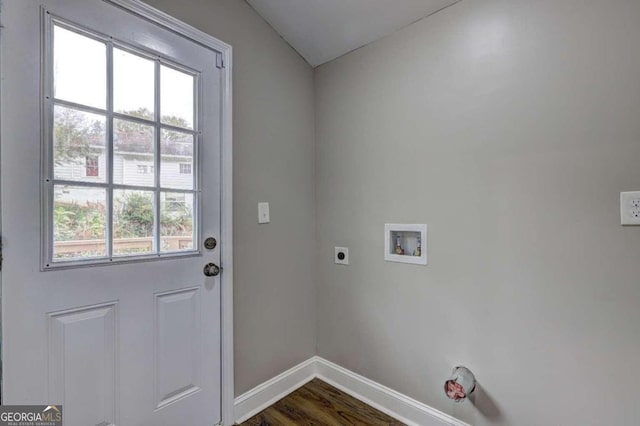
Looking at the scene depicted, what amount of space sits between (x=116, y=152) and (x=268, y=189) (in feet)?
2.63

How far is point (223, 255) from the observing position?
1595 mm

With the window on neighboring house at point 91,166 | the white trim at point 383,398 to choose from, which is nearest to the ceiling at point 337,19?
the window on neighboring house at point 91,166

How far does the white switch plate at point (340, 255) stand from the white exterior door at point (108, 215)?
0.78 metres

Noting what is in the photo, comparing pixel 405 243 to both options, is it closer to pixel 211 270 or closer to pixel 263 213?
pixel 263 213

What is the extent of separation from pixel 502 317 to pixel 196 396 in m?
1.53

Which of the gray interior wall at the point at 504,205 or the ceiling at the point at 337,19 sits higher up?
the ceiling at the point at 337,19

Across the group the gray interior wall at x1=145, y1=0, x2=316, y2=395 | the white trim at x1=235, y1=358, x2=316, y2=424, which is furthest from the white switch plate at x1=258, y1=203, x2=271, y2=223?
the white trim at x1=235, y1=358, x2=316, y2=424

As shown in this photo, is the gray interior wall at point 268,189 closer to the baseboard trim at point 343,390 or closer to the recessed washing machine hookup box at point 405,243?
the baseboard trim at point 343,390

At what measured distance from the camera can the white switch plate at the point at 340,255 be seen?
1941 millimetres

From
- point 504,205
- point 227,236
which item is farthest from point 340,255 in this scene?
point 504,205

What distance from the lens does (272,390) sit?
1.83 metres

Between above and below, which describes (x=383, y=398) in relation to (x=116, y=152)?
below

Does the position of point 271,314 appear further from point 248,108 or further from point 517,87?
point 517,87

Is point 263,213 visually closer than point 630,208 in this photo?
No
